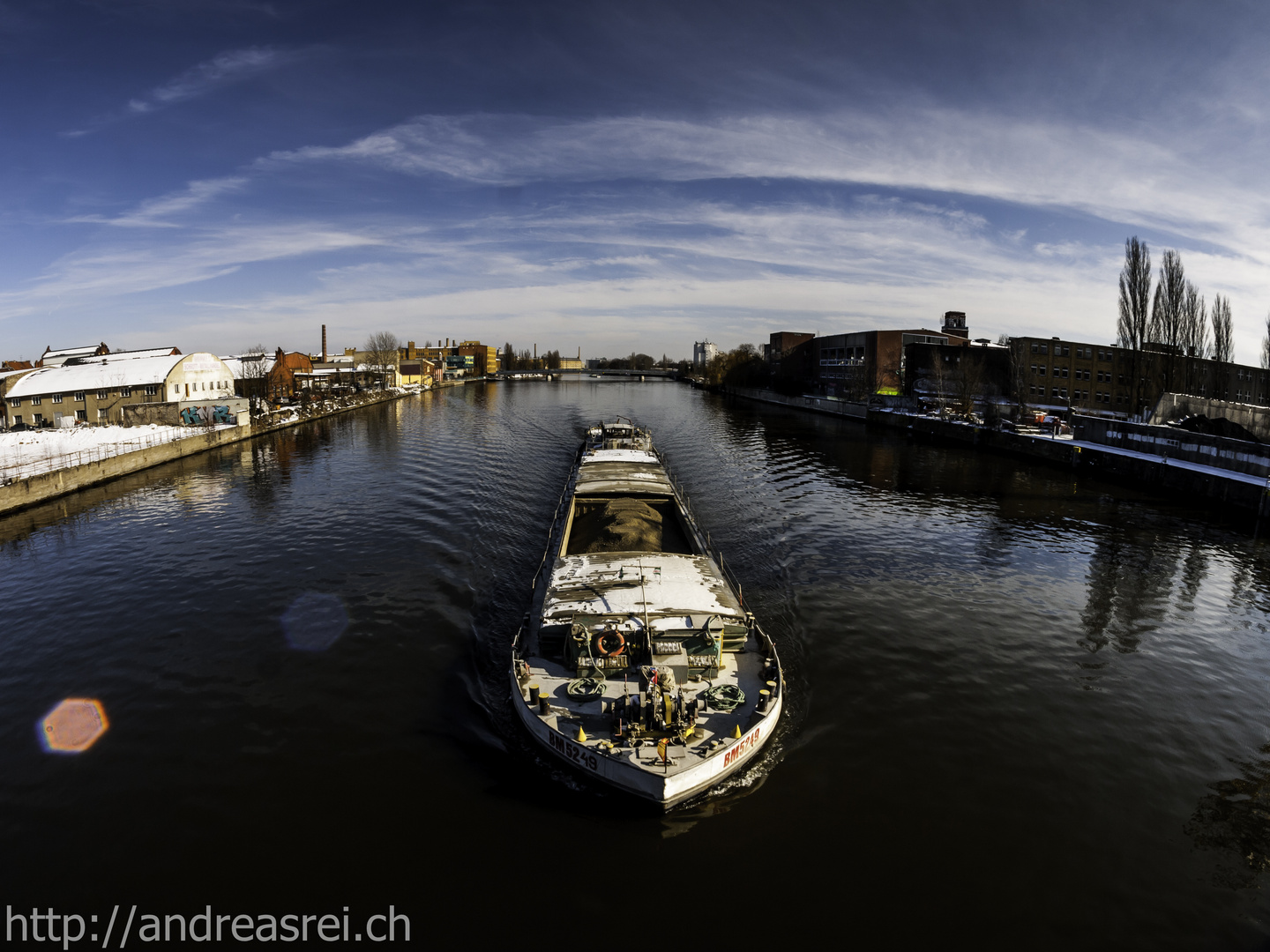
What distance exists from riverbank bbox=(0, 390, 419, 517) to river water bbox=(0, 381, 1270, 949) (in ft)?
13.6

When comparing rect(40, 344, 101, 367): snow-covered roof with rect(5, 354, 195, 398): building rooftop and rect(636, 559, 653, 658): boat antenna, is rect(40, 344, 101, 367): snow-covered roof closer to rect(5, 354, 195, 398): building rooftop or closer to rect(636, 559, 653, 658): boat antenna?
rect(5, 354, 195, 398): building rooftop

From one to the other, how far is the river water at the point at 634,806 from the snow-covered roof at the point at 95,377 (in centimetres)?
4449

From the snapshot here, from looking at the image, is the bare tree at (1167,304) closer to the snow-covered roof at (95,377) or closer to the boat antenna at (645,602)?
the boat antenna at (645,602)

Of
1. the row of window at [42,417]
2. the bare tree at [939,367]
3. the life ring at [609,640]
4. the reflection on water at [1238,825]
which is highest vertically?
the bare tree at [939,367]

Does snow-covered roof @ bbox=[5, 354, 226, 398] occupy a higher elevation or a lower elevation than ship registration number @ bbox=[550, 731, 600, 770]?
higher

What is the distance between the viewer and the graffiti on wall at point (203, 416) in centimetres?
7081

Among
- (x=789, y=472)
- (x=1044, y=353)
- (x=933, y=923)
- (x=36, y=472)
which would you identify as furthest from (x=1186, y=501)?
(x=36, y=472)

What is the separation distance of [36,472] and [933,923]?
53653mm

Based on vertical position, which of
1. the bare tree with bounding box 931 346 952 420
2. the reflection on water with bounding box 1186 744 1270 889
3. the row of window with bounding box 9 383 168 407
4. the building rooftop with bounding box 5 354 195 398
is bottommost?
the reflection on water with bounding box 1186 744 1270 889

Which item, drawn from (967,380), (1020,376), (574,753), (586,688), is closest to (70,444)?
(586,688)

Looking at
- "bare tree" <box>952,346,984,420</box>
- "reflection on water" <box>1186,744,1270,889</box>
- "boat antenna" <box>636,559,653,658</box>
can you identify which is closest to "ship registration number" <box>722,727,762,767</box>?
"boat antenna" <box>636,559,653,658</box>

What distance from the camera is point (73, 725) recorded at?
15938mm

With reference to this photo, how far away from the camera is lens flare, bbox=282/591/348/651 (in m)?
20.4

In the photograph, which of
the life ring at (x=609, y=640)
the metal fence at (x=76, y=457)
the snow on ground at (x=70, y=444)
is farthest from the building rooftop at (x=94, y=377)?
the life ring at (x=609, y=640)
